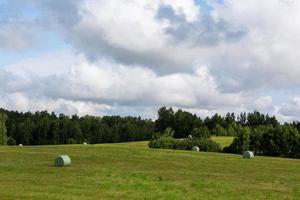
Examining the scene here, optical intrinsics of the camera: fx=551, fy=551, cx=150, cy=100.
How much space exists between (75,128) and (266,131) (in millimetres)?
95827

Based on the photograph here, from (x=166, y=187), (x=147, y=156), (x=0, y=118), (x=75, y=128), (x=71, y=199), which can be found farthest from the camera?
(x=75, y=128)

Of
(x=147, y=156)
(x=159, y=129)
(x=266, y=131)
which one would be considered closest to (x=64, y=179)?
(x=147, y=156)

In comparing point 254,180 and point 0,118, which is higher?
point 0,118

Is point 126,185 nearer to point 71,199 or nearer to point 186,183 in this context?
point 186,183

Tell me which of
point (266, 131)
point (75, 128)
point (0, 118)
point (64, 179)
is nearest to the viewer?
point (64, 179)

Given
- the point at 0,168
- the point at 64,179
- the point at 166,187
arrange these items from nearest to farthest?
the point at 166,187 → the point at 64,179 → the point at 0,168

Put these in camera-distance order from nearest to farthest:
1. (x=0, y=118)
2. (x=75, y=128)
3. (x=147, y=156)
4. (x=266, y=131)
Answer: (x=147, y=156), (x=266, y=131), (x=0, y=118), (x=75, y=128)

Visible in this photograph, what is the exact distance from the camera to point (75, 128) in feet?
644

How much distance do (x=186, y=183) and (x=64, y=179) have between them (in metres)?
6.09

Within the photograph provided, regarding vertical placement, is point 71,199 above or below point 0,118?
below

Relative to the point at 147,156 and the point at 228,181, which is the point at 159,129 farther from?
the point at 228,181

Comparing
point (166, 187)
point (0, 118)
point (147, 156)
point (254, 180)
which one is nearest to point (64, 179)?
point (166, 187)

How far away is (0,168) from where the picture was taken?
32.8m

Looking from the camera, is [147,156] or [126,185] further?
[147,156]
